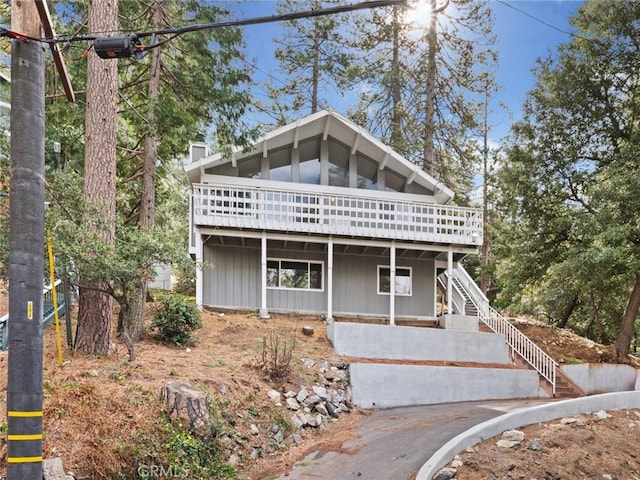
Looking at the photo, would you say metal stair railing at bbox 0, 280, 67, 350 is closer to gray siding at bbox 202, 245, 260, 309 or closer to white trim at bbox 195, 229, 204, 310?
white trim at bbox 195, 229, 204, 310

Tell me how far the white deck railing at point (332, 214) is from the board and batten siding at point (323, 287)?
172 cm

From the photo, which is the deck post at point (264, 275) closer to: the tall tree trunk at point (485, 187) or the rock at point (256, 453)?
the rock at point (256, 453)

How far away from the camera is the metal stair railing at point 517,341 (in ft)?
41.3

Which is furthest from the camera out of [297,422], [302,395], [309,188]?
[309,188]

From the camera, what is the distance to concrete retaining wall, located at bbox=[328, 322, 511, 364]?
38.3ft

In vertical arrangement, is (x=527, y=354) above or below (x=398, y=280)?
below

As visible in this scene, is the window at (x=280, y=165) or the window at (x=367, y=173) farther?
the window at (x=367, y=173)

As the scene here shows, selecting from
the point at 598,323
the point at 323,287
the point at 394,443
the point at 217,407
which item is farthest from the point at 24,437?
the point at 598,323

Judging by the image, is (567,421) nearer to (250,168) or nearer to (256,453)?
(256,453)

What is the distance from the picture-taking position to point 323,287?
16.0 m

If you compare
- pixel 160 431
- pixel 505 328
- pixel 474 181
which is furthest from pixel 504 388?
pixel 474 181

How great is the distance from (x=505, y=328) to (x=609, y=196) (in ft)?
17.0

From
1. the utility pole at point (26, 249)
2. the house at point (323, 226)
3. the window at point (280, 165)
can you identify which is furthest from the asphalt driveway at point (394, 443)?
the window at point (280, 165)

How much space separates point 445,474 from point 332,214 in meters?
10.2
